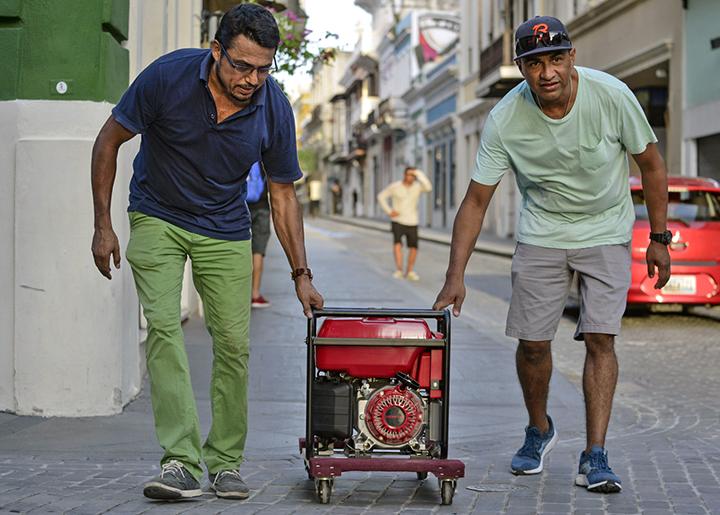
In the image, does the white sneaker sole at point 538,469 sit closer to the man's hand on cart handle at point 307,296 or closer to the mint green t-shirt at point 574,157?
Result: the mint green t-shirt at point 574,157

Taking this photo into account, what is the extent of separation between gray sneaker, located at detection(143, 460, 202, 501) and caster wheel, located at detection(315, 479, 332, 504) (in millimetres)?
465

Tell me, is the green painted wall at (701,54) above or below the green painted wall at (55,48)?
above

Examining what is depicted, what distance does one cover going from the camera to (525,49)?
557 centimetres

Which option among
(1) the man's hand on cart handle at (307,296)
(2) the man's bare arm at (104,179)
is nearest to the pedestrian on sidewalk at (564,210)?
(1) the man's hand on cart handle at (307,296)

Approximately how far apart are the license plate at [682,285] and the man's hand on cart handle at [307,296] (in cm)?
961

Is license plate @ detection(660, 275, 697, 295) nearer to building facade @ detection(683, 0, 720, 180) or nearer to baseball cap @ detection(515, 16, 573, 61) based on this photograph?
baseball cap @ detection(515, 16, 573, 61)

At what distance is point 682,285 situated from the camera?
47.8 ft

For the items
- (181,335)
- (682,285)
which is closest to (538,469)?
(181,335)

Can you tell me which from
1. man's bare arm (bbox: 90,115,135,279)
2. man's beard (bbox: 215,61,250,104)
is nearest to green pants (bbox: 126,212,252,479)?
man's bare arm (bbox: 90,115,135,279)

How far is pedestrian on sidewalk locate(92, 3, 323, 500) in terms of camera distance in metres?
5.27

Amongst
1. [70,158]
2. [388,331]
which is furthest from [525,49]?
[70,158]

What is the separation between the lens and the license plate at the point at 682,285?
14562 mm

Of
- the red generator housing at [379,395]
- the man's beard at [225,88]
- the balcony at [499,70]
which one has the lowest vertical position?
the red generator housing at [379,395]

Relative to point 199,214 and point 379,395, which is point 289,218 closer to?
point 199,214
